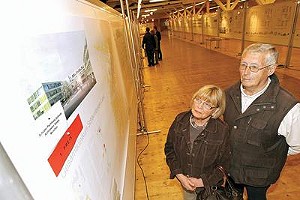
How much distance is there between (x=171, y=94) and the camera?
6059mm

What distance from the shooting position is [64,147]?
66 centimetres

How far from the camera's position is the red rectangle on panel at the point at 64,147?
59 centimetres

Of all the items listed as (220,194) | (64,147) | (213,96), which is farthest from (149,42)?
(64,147)

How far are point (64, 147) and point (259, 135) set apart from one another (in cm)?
136

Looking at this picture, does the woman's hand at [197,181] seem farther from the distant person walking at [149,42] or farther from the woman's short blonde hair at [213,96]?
the distant person walking at [149,42]

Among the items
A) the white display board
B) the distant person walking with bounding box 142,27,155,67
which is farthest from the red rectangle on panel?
the distant person walking with bounding box 142,27,155,67

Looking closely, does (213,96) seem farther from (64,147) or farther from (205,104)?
(64,147)

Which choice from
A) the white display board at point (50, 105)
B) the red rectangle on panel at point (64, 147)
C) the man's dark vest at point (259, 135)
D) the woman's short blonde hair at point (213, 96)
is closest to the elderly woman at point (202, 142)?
the woman's short blonde hair at point (213, 96)

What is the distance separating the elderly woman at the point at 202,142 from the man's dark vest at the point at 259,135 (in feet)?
0.38

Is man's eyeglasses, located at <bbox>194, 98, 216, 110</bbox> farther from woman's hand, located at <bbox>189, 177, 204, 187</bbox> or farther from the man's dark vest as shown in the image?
woman's hand, located at <bbox>189, 177, 204, 187</bbox>

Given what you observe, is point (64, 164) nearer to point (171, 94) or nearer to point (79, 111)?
point (79, 111)

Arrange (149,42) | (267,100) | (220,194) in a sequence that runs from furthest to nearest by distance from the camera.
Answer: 1. (149,42)
2. (220,194)
3. (267,100)

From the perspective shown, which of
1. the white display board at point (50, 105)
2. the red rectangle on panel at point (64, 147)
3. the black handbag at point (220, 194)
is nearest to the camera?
the white display board at point (50, 105)

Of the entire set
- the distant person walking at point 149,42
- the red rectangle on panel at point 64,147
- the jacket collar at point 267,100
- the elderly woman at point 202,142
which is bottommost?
the distant person walking at point 149,42
